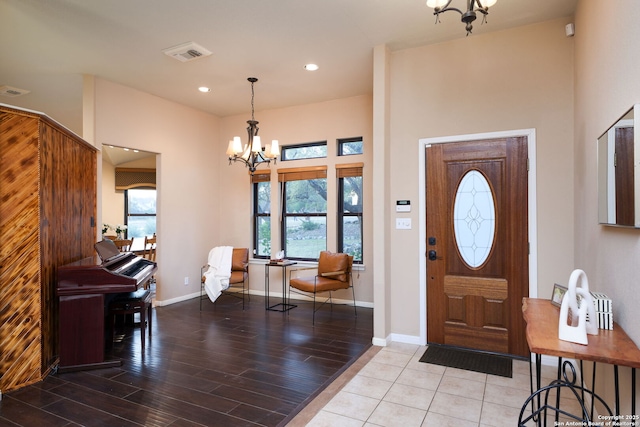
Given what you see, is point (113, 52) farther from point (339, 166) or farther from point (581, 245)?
point (581, 245)

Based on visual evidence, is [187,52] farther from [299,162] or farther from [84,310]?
[84,310]

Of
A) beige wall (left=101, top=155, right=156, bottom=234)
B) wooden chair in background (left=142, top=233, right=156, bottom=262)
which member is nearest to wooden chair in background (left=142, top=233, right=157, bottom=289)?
wooden chair in background (left=142, top=233, right=156, bottom=262)

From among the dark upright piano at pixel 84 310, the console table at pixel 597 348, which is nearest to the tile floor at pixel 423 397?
the console table at pixel 597 348

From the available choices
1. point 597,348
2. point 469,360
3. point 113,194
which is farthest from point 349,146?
point 113,194

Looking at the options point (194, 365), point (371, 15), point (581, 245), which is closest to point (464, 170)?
point (581, 245)

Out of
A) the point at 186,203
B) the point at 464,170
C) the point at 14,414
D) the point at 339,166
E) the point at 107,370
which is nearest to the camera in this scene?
the point at 14,414

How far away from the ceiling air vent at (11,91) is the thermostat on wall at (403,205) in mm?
5518

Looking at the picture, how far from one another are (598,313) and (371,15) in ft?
9.62

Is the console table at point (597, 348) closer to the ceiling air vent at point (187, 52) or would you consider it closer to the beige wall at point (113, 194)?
the ceiling air vent at point (187, 52)

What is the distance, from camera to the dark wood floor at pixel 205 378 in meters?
2.49

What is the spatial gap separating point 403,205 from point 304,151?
103 inches

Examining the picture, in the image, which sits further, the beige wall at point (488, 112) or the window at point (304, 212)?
the window at point (304, 212)

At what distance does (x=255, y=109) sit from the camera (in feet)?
20.2

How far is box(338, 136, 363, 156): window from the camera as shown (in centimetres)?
557
